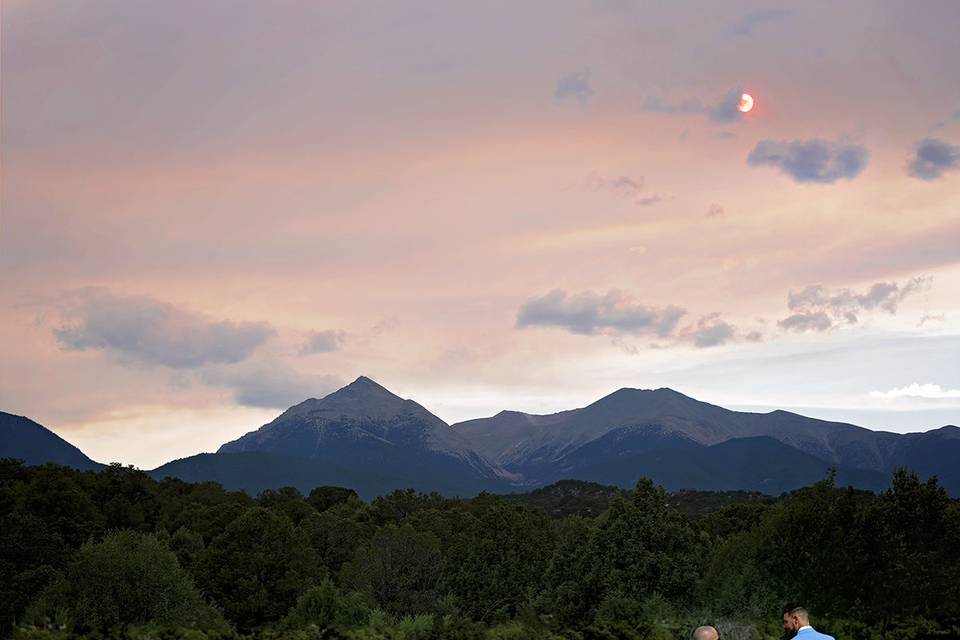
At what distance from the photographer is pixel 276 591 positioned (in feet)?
292

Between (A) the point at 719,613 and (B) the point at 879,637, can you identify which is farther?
(A) the point at 719,613

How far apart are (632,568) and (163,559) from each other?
113 ft

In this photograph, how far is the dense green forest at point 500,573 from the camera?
45.0 meters

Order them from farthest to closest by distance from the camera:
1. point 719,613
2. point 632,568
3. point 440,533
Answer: point 440,533, point 632,568, point 719,613

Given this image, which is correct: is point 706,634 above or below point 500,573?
above

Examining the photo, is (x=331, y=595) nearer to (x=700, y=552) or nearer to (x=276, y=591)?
(x=276, y=591)

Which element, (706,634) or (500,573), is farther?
(500,573)

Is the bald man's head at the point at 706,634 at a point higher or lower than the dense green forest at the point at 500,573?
higher

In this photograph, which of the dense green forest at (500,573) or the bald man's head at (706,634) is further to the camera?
the dense green forest at (500,573)

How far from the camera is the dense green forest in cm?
4503

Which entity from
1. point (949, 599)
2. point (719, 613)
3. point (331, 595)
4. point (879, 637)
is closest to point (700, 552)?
point (719, 613)

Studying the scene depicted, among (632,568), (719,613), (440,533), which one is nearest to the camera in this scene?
(719,613)

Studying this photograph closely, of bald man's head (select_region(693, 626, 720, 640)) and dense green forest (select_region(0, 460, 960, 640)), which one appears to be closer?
bald man's head (select_region(693, 626, 720, 640))

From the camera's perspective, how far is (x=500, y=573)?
289 feet
